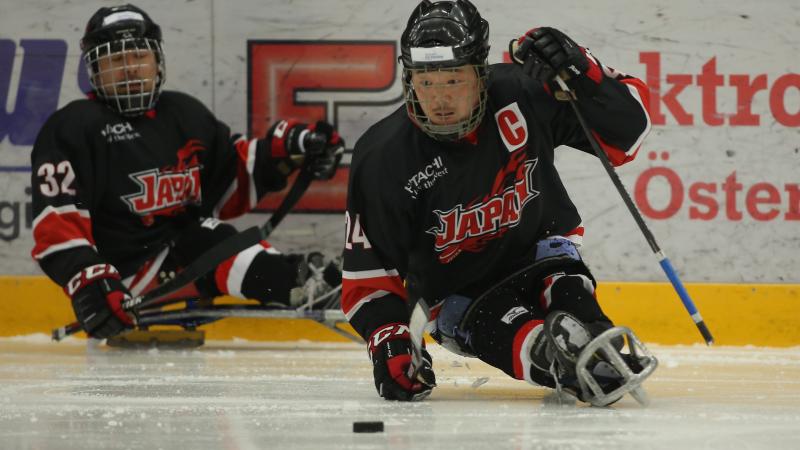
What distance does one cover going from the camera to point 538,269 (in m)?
2.91

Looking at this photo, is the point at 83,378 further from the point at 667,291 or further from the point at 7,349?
the point at 667,291

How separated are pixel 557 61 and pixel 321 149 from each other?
6.26 ft

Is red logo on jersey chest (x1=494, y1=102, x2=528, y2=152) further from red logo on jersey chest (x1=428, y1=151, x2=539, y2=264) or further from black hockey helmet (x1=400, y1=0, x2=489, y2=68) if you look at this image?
black hockey helmet (x1=400, y1=0, x2=489, y2=68)

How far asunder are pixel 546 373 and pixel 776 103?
2.30 m

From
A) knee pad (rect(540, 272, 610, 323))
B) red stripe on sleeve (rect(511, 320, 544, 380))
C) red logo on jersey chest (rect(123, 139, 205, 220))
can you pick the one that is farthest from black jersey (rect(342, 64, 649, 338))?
red logo on jersey chest (rect(123, 139, 205, 220))

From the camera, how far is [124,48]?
14.2 ft

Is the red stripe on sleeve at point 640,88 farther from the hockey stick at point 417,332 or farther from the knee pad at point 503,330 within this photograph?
the hockey stick at point 417,332

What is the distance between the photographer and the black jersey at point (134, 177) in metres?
4.29

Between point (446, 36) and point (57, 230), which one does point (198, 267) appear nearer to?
point (57, 230)

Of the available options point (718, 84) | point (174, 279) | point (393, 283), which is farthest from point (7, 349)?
point (718, 84)

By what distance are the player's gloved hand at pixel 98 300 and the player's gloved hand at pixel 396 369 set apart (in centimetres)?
163

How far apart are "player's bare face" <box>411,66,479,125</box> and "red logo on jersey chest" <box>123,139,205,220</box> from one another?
1.89 meters

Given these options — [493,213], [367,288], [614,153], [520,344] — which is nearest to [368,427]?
[520,344]

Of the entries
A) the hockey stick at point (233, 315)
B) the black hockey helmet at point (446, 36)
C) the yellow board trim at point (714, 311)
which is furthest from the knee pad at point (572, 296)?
the yellow board trim at point (714, 311)
